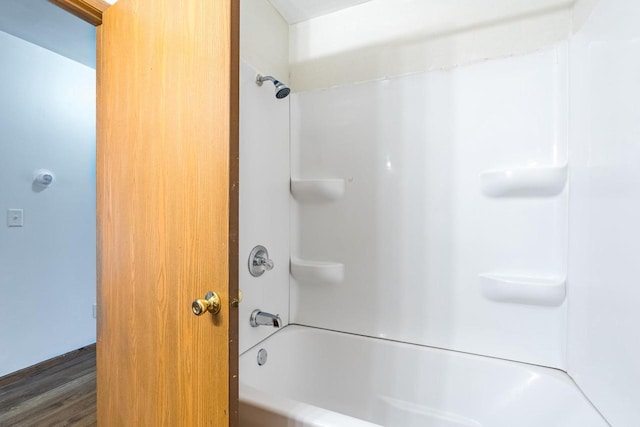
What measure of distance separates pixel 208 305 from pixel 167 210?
1.03 ft

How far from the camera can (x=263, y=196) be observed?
144cm

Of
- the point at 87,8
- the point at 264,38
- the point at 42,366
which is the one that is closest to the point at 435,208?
the point at 264,38

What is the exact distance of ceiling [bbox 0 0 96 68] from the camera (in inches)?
65.2

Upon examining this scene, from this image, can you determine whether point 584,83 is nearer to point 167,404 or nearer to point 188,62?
point 188,62

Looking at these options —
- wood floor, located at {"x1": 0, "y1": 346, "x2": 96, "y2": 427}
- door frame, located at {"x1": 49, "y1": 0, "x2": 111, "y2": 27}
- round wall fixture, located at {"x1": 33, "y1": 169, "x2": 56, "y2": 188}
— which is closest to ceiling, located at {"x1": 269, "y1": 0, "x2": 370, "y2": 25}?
door frame, located at {"x1": 49, "y1": 0, "x2": 111, "y2": 27}

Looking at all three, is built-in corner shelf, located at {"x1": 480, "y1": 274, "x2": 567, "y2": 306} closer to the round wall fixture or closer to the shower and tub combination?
the shower and tub combination

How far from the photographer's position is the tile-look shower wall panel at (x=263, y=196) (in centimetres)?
130

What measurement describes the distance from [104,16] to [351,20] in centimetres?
109

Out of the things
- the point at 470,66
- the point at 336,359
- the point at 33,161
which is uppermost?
the point at 470,66

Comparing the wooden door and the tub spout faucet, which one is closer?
the wooden door

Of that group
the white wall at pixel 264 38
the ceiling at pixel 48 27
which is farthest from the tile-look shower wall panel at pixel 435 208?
the ceiling at pixel 48 27

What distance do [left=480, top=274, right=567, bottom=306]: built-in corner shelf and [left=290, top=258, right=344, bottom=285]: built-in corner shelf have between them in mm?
683

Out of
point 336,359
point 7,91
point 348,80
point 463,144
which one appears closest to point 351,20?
point 348,80

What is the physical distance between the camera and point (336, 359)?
150cm
